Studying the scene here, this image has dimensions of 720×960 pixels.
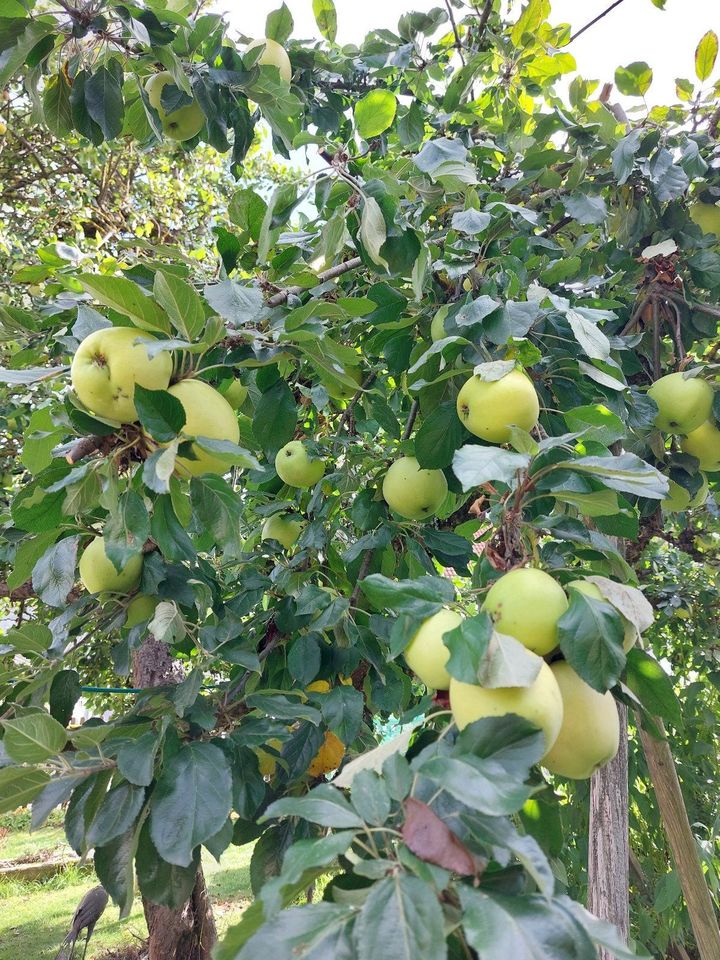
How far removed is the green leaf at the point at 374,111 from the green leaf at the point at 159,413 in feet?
2.58

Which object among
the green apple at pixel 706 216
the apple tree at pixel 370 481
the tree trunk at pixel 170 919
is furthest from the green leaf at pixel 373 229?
the tree trunk at pixel 170 919

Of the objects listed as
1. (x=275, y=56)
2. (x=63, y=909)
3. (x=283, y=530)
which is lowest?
(x=63, y=909)

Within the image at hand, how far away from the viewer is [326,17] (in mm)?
1740

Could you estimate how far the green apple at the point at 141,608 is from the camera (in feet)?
3.62

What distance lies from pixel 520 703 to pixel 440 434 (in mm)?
536

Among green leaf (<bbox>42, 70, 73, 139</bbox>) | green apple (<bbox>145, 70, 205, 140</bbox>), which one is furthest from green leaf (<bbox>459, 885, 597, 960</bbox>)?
green leaf (<bbox>42, 70, 73, 139</bbox>)

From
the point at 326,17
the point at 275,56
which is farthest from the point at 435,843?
the point at 326,17

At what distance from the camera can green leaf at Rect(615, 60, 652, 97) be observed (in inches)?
63.8

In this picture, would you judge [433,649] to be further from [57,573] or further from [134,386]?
[57,573]

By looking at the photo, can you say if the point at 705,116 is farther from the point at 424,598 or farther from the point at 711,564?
the point at 711,564

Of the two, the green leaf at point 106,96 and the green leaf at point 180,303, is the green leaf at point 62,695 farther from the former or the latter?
the green leaf at point 106,96

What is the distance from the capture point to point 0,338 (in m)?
1.12

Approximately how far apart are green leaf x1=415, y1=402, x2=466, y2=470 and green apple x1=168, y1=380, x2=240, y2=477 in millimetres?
325

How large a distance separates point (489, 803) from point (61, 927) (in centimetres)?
425
